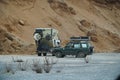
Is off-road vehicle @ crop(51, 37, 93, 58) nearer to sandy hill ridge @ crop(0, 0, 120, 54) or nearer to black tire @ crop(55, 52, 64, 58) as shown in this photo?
black tire @ crop(55, 52, 64, 58)

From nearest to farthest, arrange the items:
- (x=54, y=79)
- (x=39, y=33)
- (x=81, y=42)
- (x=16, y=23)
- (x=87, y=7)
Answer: (x=54, y=79) → (x=81, y=42) → (x=39, y=33) → (x=16, y=23) → (x=87, y=7)

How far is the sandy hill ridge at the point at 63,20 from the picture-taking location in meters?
57.4

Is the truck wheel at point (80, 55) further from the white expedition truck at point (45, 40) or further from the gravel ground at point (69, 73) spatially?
the gravel ground at point (69, 73)

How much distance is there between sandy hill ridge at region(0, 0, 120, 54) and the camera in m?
57.4

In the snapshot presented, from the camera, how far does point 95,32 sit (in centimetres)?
6322

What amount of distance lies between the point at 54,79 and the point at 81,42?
81.8 ft

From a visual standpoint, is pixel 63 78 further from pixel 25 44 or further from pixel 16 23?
pixel 16 23

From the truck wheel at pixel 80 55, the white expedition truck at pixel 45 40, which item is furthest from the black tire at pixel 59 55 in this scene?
the white expedition truck at pixel 45 40

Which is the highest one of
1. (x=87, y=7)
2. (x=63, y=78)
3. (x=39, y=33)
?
(x=87, y=7)

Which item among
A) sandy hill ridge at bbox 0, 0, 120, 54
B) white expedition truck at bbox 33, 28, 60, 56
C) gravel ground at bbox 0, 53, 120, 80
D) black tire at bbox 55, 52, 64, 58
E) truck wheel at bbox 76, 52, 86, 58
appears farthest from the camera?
sandy hill ridge at bbox 0, 0, 120, 54

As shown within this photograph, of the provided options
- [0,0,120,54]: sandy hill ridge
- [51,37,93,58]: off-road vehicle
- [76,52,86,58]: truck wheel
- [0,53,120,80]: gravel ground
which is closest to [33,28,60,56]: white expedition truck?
[0,0,120,54]: sandy hill ridge

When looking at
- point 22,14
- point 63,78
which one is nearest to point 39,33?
point 22,14

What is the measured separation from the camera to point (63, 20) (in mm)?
63594

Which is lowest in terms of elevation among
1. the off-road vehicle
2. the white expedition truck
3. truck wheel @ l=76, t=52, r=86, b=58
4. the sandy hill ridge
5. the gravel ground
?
the gravel ground
